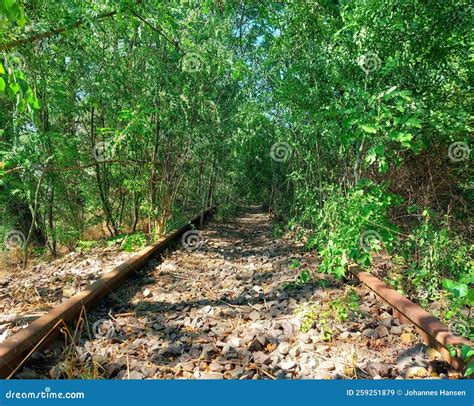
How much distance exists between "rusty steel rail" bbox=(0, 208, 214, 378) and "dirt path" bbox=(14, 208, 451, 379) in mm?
122

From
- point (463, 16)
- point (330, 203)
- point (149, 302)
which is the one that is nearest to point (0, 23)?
point (149, 302)

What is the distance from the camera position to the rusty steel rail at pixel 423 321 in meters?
2.65

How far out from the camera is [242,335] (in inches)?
134

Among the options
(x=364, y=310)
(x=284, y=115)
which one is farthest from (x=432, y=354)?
(x=284, y=115)

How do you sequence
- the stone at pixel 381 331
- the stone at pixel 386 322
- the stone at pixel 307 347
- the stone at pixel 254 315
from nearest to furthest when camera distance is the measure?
1. the stone at pixel 307 347
2. the stone at pixel 381 331
3. the stone at pixel 386 322
4. the stone at pixel 254 315

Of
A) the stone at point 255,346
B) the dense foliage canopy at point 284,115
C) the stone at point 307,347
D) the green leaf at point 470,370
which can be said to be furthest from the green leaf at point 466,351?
the stone at point 255,346

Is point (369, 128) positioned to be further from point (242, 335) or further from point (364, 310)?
point (242, 335)

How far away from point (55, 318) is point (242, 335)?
1.69 m

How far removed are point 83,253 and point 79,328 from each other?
400cm

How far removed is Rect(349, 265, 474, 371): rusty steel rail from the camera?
2652 millimetres

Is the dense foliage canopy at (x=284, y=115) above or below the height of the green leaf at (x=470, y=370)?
above

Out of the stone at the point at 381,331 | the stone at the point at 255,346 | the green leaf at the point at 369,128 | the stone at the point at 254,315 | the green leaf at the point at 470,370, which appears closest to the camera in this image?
the green leaf at the point at 470,370

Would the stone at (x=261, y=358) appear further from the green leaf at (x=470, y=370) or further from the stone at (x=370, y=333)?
the green leaf at (x=470, y=370)

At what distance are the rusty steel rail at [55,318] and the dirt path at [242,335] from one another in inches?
4.8
